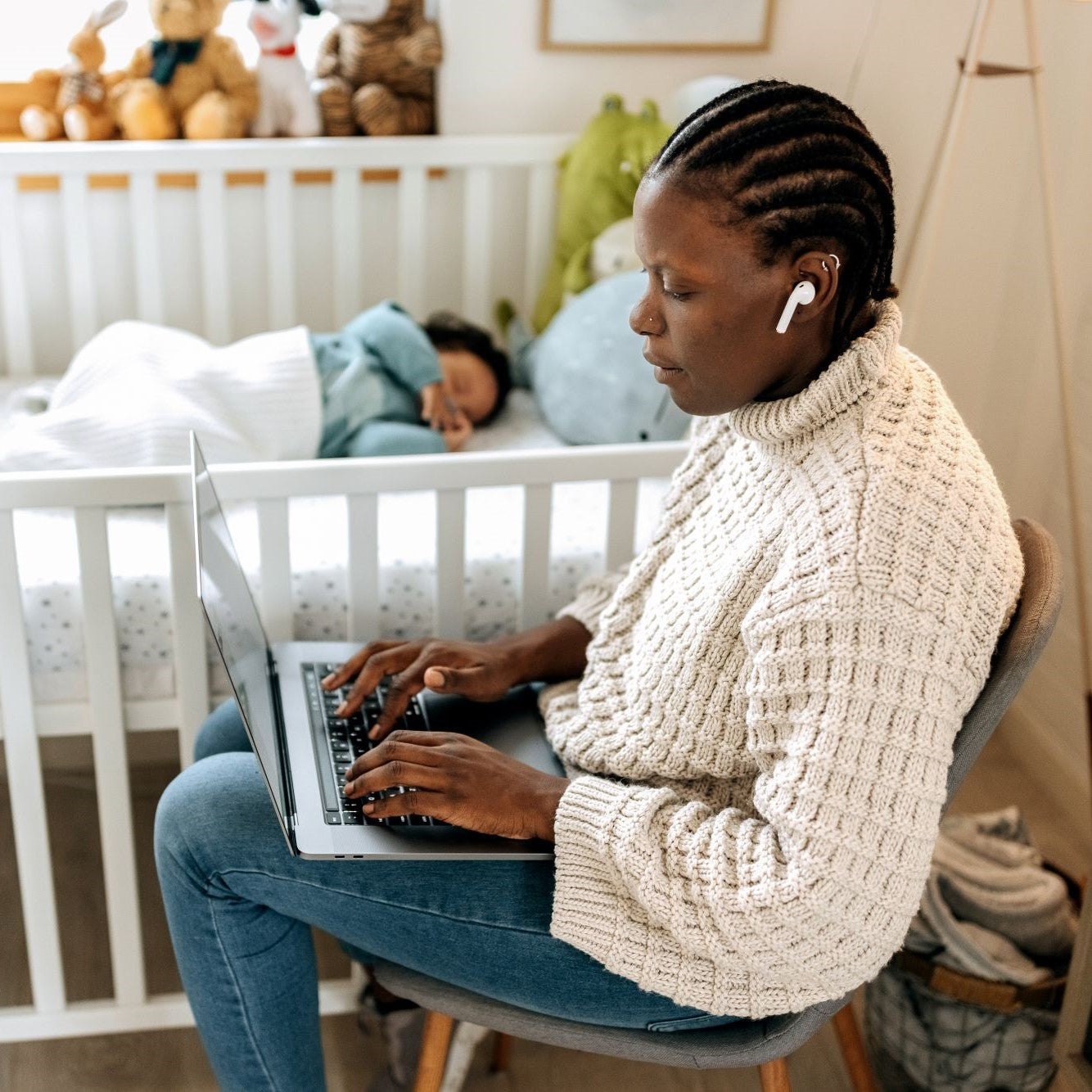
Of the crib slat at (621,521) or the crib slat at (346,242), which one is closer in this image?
the crib slat at (621,521)

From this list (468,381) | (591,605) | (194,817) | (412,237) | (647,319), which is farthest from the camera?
(412,237)

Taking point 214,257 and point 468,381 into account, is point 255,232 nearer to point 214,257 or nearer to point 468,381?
point 214,257

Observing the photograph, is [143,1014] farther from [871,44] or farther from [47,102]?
[871,44]

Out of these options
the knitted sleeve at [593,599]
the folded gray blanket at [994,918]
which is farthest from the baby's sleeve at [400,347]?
the folded gray blanket at [994,918]

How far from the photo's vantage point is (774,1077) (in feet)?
4.11

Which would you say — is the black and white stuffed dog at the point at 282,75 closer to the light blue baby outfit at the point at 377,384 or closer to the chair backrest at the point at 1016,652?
the light blue baby outfit at the point at 377,384

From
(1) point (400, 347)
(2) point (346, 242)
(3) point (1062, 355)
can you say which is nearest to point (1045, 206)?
(3) point (1062, 355)

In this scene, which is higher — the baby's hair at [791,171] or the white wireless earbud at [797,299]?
the baby's hair at [791,171]

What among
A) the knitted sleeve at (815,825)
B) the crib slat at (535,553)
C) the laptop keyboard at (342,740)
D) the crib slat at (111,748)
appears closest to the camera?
the knitted sleeve at (815,825)

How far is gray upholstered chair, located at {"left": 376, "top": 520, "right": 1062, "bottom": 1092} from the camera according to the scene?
1.00 metres

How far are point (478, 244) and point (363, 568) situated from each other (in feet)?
3.35

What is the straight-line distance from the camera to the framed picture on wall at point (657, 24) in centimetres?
230

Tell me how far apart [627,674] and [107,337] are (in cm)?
102

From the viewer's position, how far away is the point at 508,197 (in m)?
2.42
